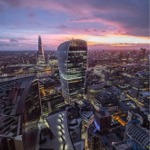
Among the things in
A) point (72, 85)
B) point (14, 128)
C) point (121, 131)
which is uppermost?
point (14, 128)

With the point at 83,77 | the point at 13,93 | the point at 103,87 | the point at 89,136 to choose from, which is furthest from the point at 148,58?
the point at 13,93

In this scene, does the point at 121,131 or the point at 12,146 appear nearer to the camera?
the point at 12,146

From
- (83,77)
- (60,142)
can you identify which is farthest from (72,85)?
(60,142)

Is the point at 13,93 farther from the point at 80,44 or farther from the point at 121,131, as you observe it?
the point at 80,44

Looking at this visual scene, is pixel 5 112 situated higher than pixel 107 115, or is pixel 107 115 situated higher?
pixel 5 112

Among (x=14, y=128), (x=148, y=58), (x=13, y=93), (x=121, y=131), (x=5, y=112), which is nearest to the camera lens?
(x=14, y=128)

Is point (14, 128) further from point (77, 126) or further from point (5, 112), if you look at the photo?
point (77, 126)

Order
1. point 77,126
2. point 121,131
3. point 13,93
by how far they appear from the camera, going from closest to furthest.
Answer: point 13,93
point 77,126
point 121,131
